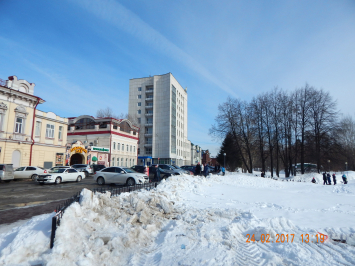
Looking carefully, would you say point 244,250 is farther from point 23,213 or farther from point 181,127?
point 181,127

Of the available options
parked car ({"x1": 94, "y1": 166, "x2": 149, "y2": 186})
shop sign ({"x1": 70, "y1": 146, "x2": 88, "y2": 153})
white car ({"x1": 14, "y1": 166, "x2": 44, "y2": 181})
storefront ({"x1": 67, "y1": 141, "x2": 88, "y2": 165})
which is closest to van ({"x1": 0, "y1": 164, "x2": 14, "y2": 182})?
white car ({"x1": 14, "y1": 166, "x2": 44, "y2": 181})

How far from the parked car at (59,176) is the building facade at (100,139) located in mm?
15176

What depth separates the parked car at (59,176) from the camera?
761 inches

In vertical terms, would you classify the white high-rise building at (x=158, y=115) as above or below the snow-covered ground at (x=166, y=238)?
above

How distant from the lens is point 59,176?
67.3 feet

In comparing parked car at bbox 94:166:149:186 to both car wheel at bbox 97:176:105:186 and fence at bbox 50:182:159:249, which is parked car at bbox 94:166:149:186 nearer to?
car wheel at bbox 97:176:105:186

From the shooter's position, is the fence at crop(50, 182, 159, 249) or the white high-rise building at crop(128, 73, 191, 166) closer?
the fence at crop(50, 182, 159, 249)

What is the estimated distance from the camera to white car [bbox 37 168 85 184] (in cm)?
1933

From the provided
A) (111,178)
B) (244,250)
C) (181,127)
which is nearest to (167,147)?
(181,127)

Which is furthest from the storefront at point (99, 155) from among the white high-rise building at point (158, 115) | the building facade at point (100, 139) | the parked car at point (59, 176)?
the white high-rise building at point (158, 115)

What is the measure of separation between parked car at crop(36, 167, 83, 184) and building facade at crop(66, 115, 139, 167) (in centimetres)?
1518

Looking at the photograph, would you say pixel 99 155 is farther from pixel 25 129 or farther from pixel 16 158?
pixel 16 158
